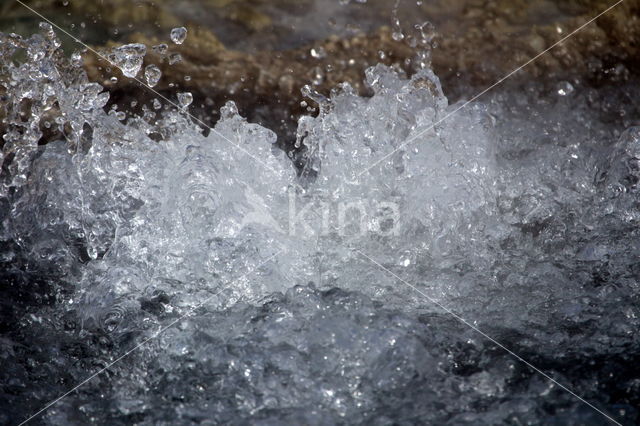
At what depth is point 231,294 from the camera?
143cm

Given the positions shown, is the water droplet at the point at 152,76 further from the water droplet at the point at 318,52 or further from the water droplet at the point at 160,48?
the water droplet at the point at 318,52

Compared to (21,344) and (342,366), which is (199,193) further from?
(342,366)

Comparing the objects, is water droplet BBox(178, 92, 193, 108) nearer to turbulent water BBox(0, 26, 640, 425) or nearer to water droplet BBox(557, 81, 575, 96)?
turbulent water BBox(0, 26, 640, 425)

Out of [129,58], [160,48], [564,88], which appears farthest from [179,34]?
[564,88]

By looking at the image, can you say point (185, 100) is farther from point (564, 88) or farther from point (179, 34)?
point (564, 88)

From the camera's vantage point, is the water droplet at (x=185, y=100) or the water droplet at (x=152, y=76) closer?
the water droplet at (x=185, y=100)

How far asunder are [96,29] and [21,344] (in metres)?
1.29

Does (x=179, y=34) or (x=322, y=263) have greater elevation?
(x=179, y=34)

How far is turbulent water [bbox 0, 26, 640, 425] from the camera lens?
1133 mm

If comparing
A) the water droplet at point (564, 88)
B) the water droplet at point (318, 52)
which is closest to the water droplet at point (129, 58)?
the water droplet at point (318, 52)

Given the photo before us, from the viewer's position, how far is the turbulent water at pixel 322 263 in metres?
1.13

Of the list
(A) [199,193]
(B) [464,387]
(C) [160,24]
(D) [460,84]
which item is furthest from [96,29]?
(B) [464,387]

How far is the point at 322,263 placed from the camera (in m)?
1.53

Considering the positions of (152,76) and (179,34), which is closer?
(152,76)
